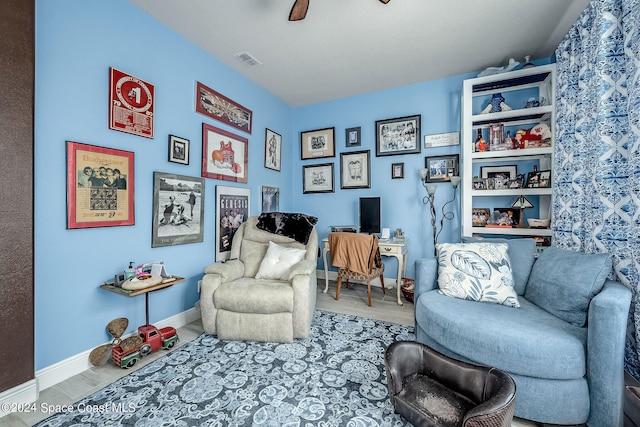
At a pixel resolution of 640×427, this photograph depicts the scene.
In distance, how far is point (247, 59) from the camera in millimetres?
2818

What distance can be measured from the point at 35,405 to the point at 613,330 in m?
3.02

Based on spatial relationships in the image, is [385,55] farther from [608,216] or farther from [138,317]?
[138,317]

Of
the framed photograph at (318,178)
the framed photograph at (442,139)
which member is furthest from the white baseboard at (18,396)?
the framed photograph at (442,139)

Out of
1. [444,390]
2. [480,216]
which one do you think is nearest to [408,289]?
[480,216]

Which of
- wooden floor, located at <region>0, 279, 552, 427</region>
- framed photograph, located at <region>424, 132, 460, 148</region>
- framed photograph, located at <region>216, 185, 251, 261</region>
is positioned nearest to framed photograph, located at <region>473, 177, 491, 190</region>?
framed photograph, located at <region>424, 132, 460, 148</region>

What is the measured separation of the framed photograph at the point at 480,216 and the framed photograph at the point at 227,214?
275 cm

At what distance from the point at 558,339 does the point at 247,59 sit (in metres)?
3.45

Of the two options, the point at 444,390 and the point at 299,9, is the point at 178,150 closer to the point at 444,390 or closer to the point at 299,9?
the point at 299,9

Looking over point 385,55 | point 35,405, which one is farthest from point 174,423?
point 385,55

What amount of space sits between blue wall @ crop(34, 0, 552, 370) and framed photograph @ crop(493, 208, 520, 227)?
460mm

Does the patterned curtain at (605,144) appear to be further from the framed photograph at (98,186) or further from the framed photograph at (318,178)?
the framed photograph at (98,186)

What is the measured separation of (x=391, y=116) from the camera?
3.57m

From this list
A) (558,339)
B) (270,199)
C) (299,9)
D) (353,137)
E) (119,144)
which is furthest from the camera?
(353,137)

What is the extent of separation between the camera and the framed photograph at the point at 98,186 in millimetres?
1705
